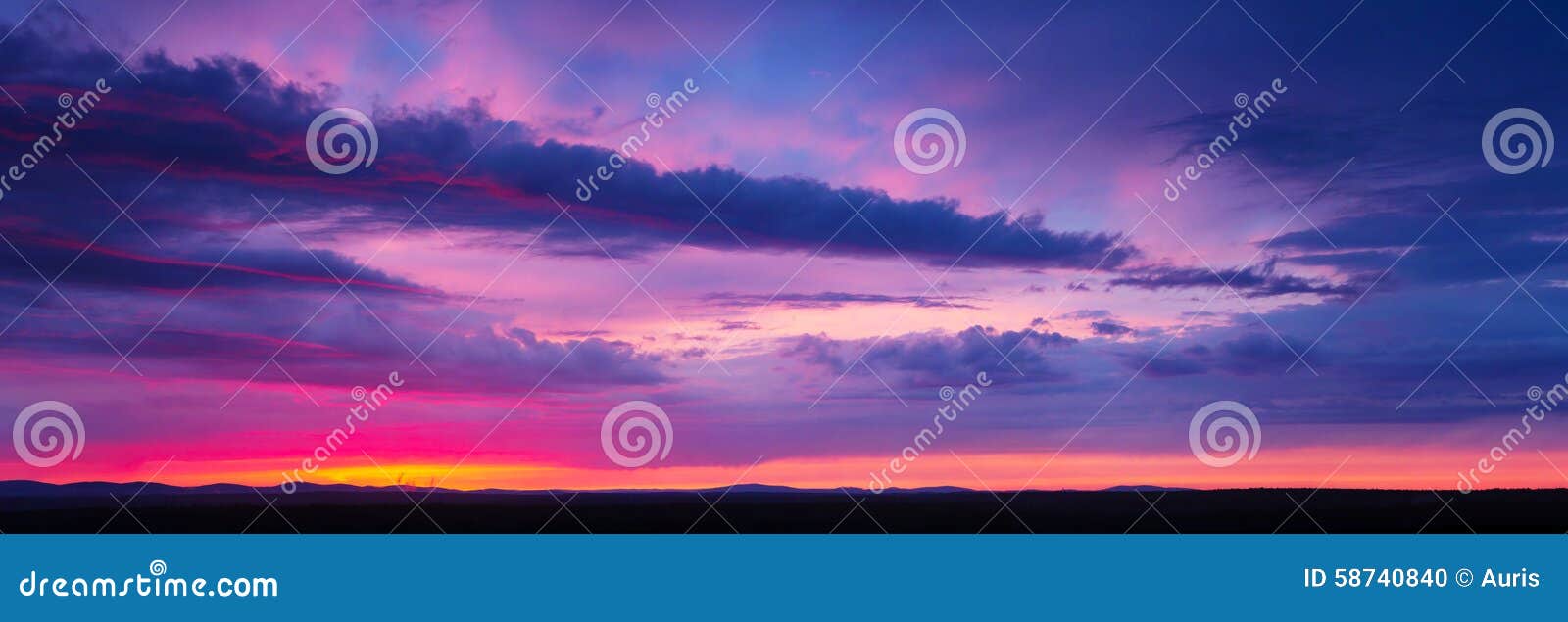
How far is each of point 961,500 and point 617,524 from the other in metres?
27.3

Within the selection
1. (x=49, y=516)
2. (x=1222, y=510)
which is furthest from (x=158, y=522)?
(x=1222, y=510)

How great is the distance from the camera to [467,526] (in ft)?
221

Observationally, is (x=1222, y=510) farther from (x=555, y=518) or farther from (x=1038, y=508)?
(x=555, y=518)

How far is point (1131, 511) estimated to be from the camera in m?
81.4

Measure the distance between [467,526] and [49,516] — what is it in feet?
74.0

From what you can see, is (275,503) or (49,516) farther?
(275,503)

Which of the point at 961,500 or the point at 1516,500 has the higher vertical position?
the point at 961,500
